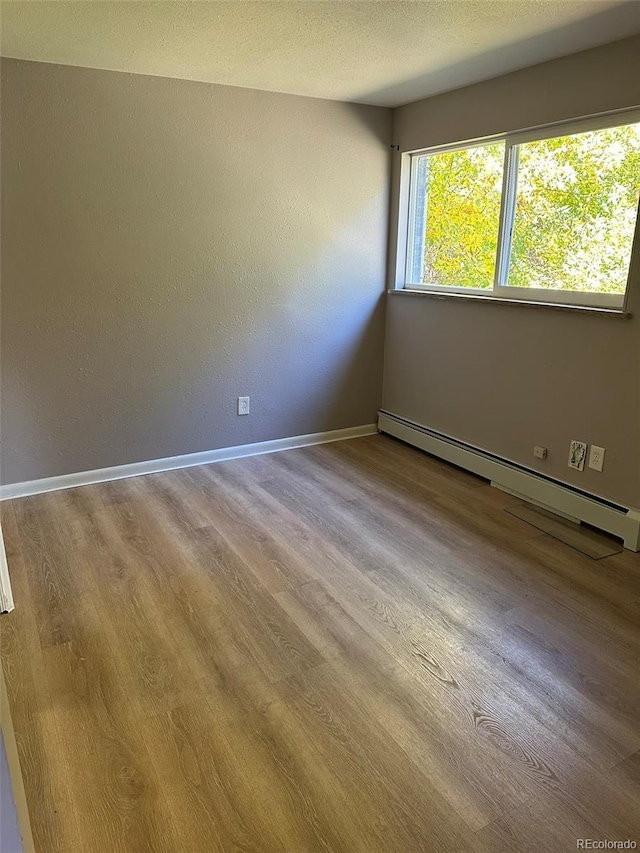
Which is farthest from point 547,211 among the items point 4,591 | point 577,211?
point 4,591

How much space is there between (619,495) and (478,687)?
4.61ft

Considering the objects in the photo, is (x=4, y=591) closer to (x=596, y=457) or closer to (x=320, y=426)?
(x=320, y=426)

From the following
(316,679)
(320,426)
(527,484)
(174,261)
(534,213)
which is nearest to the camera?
(316,679)

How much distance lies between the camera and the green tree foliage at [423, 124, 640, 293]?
2.70m

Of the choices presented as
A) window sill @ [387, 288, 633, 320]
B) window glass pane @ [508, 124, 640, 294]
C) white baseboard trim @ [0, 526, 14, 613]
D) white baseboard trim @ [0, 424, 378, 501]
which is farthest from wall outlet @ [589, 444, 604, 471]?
white baseboard trim @ [0, 526, 14, 613]

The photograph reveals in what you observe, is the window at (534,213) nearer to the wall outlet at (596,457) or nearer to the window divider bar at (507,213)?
the window divider bar at (507,213)

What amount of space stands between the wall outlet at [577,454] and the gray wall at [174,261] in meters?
1.66

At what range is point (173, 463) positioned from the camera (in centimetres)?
363

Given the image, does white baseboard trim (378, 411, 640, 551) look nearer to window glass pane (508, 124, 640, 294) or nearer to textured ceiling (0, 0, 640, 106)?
window glass pane (508, 124, 640, 294)

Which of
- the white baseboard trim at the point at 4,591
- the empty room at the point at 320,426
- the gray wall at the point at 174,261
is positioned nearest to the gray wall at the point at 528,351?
the empty room at the point at 320,426

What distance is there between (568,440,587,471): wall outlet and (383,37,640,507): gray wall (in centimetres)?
3

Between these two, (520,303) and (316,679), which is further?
(520,303)

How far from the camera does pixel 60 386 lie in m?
3.21

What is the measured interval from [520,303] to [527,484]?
0.98m
